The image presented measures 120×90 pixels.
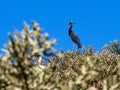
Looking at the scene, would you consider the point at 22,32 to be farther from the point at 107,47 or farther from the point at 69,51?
the point at 107,47

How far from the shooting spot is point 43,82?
7.18 meters

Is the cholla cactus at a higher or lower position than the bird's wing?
lower

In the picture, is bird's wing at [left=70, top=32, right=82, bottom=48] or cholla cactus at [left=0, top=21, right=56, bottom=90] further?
bird's wing at [left=70, top=32, right=82, bottom=48]

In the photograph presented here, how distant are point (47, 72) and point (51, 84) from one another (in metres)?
0.33

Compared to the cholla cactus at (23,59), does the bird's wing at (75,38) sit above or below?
above

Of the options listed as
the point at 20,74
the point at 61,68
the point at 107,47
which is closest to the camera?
the point at 20,74

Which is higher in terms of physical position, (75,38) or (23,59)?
(75,38)

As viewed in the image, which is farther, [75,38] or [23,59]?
[75,38]

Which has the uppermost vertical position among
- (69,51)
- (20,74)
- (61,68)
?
(69,51)

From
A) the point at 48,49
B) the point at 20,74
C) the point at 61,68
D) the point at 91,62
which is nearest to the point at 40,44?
the point at 48,49

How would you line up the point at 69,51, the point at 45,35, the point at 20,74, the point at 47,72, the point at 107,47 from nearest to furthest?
1. the point at 20,74
2. the point at 45,35
3. the point at 47,72
4. the point at 69,51
5. the point at 107,47

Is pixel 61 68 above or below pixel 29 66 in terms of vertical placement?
above

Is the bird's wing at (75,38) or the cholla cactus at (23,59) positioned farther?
the bird's wing at (75,38)

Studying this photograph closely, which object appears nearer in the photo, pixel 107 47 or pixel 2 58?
pixel 2 58
